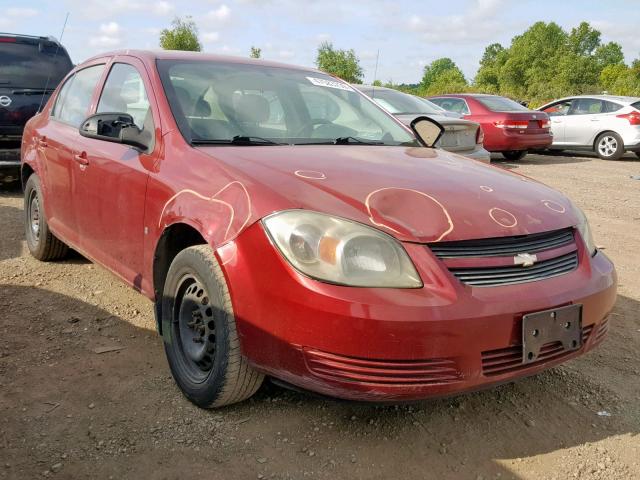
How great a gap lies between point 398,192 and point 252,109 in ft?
3.78

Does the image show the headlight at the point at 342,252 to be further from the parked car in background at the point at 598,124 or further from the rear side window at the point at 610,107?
the rear side window at the point at 610,107

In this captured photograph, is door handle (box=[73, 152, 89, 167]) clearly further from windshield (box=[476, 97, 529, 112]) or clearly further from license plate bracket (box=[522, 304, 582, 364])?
windshield (box=[476, 97, 529, 112])

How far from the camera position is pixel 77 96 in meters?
4.28

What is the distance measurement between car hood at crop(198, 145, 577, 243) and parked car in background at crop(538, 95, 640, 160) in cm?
1184

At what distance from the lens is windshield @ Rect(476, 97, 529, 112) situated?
12.2 meters

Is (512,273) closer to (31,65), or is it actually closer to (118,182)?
(118,182)

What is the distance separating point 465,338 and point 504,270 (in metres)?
0.34

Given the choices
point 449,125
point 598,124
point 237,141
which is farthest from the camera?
point 598,124

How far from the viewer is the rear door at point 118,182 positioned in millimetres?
3078

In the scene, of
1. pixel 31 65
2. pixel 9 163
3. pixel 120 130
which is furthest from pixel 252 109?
pixel 31 65

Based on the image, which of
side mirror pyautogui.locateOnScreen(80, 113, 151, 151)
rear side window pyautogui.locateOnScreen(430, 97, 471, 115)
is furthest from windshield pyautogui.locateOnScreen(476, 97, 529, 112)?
side mirror pyautogui.locateOnScreen(80, 113, 151, 151)

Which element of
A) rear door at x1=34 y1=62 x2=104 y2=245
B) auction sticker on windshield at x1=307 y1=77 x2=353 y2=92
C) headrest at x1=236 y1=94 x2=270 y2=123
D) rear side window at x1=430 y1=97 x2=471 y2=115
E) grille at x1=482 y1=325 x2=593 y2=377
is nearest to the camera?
grille at x1=482 y1=325 x2=593 y2=377

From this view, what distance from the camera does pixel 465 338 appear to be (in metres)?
2.14

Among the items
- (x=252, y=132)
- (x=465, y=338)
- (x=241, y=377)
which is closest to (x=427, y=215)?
(x=465, y=338)
